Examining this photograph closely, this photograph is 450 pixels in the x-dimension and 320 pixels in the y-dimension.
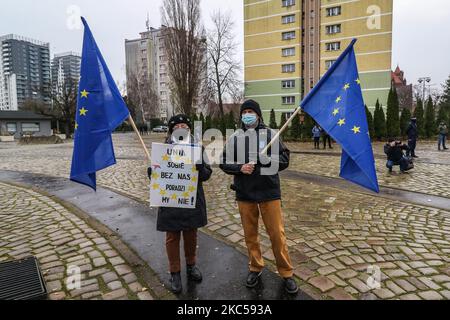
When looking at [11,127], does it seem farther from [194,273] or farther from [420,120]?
[194,273]

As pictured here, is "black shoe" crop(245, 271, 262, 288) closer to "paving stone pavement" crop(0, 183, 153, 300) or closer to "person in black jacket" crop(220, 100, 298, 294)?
"person in black jacket" crop(220, 100, 298, 294)

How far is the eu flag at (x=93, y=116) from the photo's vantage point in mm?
3822

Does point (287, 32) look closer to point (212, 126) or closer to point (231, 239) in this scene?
point (212, 126)

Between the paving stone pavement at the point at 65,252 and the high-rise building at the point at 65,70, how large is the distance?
43.7m

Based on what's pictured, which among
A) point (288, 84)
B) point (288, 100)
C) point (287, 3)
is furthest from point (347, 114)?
point (287, 3)

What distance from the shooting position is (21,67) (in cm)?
7138

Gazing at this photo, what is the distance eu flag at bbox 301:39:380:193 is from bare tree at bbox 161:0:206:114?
77.3 ft

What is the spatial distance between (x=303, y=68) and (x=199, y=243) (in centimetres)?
4617

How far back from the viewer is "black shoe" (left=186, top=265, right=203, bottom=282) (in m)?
3.62

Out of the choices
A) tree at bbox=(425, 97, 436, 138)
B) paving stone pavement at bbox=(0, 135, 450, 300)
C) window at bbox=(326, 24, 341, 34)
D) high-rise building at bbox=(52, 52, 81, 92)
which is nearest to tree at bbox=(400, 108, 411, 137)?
tree at bbox=(425, 97, 436, 138)

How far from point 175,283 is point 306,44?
1906 inches

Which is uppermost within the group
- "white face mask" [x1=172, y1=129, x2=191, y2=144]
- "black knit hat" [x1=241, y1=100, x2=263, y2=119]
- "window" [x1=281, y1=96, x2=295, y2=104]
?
"window" [x1=281, y1=96, x2=295, y2=104]
